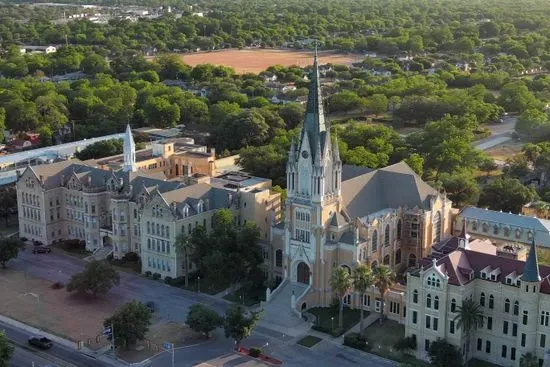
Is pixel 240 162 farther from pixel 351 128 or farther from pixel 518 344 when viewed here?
pixel 518 344

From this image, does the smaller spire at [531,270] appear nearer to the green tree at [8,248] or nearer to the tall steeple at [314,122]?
the tall steeple at [314,122]

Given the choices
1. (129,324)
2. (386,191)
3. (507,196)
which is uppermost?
(386,191)

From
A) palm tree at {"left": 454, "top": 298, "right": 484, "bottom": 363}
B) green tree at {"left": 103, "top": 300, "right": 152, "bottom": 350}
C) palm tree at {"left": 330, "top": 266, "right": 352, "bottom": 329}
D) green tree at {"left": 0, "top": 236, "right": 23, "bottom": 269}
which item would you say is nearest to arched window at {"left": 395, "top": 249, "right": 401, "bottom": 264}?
palm tree at {"left": 330, "top": 266, "right": 352, "bottom": 329}

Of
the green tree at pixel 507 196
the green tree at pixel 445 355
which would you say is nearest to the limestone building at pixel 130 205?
the green tree at pixel 445 355

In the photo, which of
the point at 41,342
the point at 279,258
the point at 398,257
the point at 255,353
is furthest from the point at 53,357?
the point at 398,257

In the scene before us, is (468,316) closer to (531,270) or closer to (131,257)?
(531,270)
